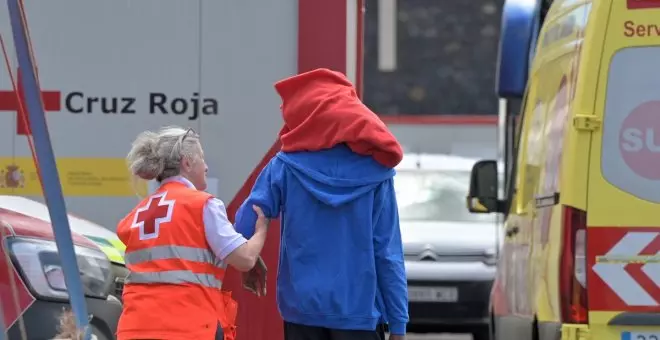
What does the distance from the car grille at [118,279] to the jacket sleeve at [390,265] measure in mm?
1684

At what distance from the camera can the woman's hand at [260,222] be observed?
5.34m

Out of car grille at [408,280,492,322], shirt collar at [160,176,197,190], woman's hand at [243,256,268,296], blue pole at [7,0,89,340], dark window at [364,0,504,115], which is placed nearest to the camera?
blue pole at [7,0,89,340]

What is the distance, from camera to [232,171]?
759cm

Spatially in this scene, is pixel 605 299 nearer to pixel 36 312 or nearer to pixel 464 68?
pixel 36 312

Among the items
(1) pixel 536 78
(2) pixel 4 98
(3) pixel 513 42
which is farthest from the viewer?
(3) pixel 513 42

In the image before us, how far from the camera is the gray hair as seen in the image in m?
5.14

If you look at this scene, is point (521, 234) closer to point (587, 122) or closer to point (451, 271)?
point (587, 122)

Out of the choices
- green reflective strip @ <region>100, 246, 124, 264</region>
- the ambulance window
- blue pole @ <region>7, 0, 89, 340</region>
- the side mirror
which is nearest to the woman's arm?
blue pole @ <region>7, 0, 89, 340</region>

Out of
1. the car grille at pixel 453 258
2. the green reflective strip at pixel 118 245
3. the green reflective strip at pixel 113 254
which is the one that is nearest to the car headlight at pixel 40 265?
the green reflective strip at pixel 113 254

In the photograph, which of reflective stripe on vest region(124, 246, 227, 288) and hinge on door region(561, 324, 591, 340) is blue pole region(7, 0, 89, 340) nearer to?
reflective stripe on vest region(124, 246, 227, 288)

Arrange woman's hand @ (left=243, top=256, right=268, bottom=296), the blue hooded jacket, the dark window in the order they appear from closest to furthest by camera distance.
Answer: the blue hooded jacket < woman's hand @ (left=243, top=256, right=268, bottom=296) < the dark window

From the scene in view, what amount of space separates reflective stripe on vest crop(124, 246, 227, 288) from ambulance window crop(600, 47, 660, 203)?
165cm

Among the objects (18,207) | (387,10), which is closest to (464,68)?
(387,10)

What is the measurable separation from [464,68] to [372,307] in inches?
1307
